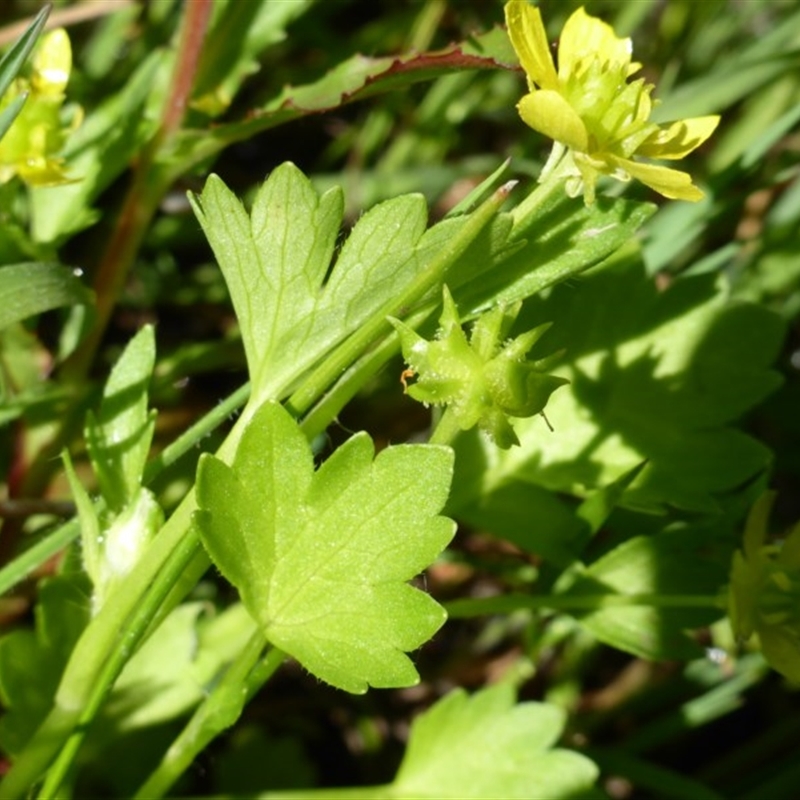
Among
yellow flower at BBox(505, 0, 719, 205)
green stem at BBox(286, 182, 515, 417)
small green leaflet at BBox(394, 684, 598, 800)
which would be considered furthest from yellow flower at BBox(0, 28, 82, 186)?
small green leaflet at BBox(394, 684, 598, 800)

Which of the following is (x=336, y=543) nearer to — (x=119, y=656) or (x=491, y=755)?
(x=119, y=656)

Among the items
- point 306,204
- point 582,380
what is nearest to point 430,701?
point 582,380

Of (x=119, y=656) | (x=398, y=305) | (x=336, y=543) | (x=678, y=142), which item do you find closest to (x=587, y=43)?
(x=678, y=142)

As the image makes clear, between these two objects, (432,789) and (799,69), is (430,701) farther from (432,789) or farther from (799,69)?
(799,69)

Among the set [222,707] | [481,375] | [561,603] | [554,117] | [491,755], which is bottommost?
[491,755]

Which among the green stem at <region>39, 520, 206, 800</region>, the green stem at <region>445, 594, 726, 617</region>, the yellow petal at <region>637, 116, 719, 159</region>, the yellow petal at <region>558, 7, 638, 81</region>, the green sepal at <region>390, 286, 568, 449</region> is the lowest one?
the green stem at <region>445, 594, 726, 617</region>

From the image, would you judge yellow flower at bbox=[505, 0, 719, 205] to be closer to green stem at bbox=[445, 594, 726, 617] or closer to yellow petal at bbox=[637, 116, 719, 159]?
yellow petal at bbox=[637, 116, 719, 159]

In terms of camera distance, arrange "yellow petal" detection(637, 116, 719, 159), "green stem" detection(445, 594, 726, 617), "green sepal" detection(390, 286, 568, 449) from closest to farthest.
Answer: "green sepal" detection(390, 286, 568, 449) < "yellow petal" detection(637, 116, 719, 159) < "green stem" detection(445, 594, 726, 617)

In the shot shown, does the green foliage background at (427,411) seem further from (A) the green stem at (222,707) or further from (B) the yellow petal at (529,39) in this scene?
(B) the yellow petal at (529,39)
